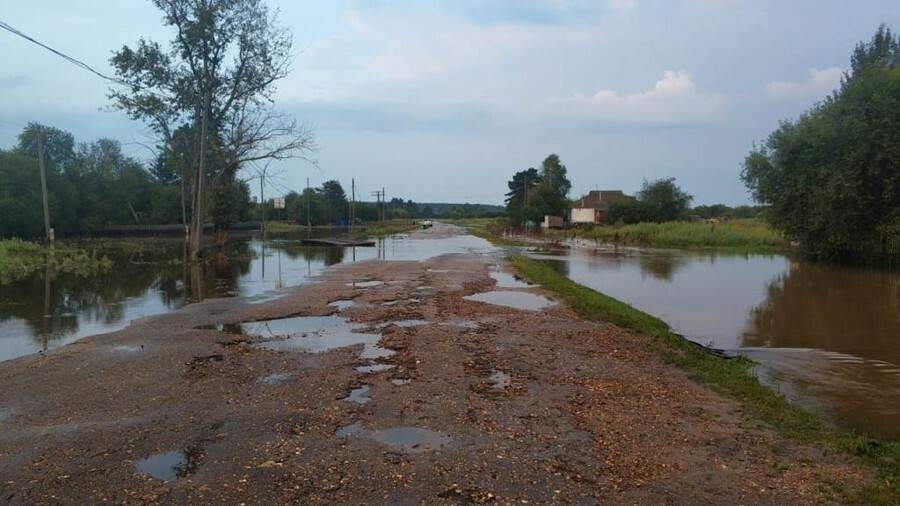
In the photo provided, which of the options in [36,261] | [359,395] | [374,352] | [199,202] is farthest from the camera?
[199,202]

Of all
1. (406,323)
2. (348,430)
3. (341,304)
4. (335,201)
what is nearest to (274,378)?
(348,430)

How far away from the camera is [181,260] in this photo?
1155 inches

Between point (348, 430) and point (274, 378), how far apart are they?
7.57ft

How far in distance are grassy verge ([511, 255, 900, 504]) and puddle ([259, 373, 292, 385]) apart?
18.2 feet

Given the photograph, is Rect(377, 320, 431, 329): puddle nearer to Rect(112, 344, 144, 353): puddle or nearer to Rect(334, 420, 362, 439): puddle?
Rect(112, 344, 144, 353): puddle

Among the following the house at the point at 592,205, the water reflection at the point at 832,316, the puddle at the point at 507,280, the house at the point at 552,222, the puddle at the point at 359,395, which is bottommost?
the water reflection at the point at 832,316

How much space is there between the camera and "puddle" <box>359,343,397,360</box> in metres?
8.98

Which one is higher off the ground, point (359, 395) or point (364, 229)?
point (364, 229)

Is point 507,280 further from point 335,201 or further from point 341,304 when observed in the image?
point 335,201

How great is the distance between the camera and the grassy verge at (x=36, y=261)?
22.8m

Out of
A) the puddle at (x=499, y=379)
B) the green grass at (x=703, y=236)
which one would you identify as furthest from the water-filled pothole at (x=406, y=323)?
the green grass at (x=703, y=236)

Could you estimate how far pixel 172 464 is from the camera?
4.80 meters

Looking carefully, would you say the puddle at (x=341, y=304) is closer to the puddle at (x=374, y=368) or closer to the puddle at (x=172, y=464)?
the puddle at (x=374, y=368)

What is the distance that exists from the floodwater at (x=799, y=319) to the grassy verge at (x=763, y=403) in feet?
1.62
